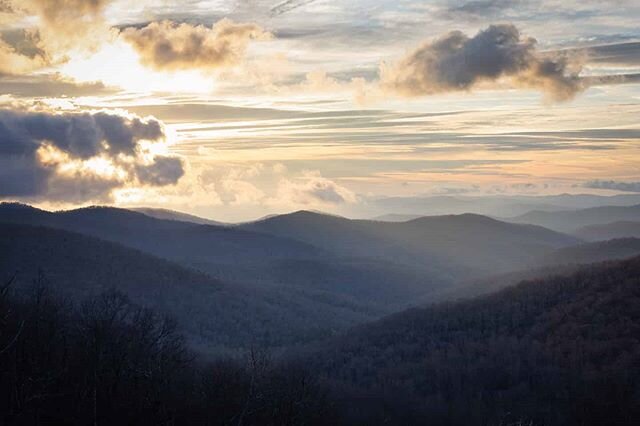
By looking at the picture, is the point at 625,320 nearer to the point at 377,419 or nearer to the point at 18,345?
the point at 377,419

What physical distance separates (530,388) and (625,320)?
81.9 ft

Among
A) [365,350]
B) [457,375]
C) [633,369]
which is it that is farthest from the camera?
[365,350]

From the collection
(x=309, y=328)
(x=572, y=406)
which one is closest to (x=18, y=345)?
(x=572, y=406)

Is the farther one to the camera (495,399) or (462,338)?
(462,338)

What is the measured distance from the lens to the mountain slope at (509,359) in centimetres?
7250

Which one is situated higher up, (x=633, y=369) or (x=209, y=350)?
(x=633, y=369)

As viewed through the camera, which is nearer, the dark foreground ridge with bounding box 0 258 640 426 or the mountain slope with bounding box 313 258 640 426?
the dark foreground ridge with bounding box 0 258 640 426

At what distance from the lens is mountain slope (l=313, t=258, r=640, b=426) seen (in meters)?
72.5

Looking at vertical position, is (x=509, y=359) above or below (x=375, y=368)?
above

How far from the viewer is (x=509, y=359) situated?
322 ft

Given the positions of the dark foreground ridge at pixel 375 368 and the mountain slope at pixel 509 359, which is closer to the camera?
the dark foreground ridge at pixel 375 368

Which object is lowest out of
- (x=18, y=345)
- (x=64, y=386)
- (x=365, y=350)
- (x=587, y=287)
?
(x=365, y=350)

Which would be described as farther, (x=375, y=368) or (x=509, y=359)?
(x=375, y=368)

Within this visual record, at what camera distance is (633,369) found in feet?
262
